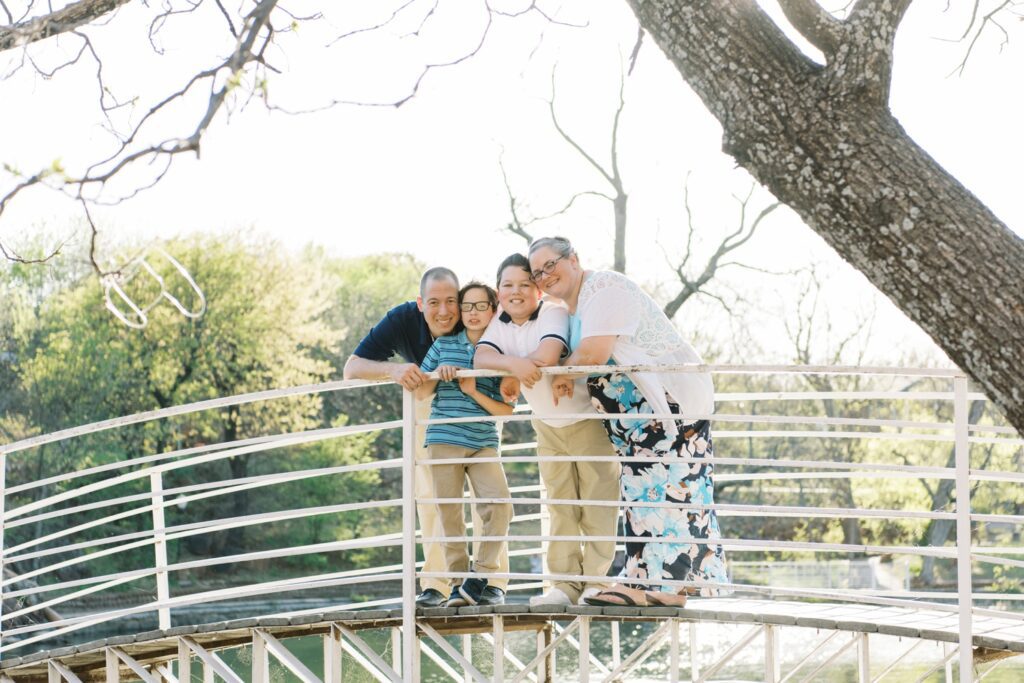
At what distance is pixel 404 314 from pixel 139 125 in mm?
2251

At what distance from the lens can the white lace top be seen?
4.47 metres

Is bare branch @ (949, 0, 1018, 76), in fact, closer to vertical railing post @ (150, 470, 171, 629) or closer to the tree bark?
the tree bark

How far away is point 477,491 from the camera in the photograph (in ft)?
16.0

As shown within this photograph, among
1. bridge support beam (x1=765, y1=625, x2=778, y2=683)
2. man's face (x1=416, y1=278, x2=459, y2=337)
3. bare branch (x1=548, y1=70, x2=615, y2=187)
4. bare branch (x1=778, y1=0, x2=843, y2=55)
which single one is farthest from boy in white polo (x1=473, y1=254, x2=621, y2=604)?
bare branch (x1=548, y1=70, x2=615, y2=187)

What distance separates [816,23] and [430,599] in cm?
277

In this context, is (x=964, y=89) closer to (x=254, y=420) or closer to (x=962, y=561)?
(x=254, y=420)

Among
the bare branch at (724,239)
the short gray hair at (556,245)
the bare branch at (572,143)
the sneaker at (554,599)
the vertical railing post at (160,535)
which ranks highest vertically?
the bare branch at (572,143)

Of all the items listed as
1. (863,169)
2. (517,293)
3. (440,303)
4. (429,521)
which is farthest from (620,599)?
(863,169)

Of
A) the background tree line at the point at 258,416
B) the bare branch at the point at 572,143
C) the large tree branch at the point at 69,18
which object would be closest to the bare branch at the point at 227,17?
the large tree branch at the point at 69,18

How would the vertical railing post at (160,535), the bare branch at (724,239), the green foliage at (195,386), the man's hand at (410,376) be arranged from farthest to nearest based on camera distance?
the green foliage at (195,386) < the bare branch at (724,239) < the vertical railing post at (160,535) < the man's hand at (410,376)

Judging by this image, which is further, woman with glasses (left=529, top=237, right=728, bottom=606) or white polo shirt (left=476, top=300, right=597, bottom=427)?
white polo shirt (left=476, top=300, right=597, bottom=427)

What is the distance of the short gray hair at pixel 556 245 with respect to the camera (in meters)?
4.53

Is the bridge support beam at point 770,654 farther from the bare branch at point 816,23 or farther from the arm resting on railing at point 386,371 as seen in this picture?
→ the bare branch at point 816,23

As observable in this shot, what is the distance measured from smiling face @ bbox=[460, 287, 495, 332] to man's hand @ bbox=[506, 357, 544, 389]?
1.21 feet
